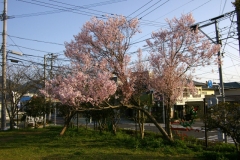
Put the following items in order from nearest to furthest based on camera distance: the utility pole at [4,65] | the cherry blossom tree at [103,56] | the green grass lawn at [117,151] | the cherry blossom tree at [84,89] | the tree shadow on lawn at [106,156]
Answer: the tree shadow on lawn at [106,156]
the green grass lawn at [117,151]
the cherry blossom tree at [84,89]
the cherry blossom tree at [103,56]
the utility pole at [4,65]

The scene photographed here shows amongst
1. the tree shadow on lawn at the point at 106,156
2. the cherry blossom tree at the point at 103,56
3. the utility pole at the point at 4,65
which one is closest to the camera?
the tree shadow on lawn at the point at 106,156

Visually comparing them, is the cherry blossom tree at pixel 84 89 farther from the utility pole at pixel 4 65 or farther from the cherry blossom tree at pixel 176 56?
the utility pole at pixel 4 65

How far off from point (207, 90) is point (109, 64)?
34.1m

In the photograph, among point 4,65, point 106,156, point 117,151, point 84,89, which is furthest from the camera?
point 4,65

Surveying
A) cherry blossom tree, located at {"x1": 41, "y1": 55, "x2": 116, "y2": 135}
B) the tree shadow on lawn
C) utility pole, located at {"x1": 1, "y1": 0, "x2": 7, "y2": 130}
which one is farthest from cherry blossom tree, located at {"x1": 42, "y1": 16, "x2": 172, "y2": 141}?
utility pole, located at {"x1": 1, "y1": 0, "x2": 7, "y2": 130}

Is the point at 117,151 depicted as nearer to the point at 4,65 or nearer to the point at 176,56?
the point at 176,56

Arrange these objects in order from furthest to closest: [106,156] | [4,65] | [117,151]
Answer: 1. [4,65]
2. [117,151]
3. [106,156]

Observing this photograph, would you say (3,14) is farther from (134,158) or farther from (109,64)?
(134,158)

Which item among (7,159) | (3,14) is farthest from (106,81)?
(3,14)

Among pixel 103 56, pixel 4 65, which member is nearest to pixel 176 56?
pixel 103 56

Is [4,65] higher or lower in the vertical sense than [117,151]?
higher

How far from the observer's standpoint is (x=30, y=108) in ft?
60.7

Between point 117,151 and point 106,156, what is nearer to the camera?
point 106,156

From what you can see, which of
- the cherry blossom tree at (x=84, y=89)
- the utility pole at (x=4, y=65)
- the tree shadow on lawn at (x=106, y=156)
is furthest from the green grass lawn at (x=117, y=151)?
the utility pole at (x=4, y=65)
